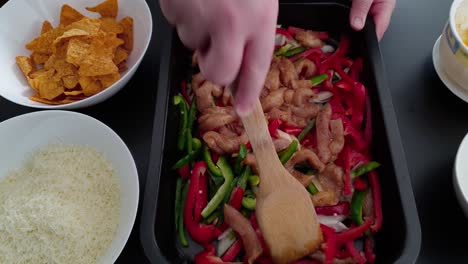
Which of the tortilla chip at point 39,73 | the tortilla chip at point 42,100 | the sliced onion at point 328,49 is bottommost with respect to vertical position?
the tortilla chip at point 42,100

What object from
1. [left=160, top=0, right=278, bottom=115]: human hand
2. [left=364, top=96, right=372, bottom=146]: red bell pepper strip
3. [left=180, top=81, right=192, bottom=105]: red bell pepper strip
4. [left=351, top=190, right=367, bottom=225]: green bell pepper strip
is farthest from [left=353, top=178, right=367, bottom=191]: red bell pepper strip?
[left=160, top=0, right=278, bottom=115]: human hand

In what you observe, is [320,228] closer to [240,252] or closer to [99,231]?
[240,252]

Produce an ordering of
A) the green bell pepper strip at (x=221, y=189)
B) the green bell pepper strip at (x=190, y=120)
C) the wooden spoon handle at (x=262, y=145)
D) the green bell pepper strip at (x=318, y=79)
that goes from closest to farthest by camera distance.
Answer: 1. the wooden spoon handle at (x=262, y=145)
2. the green bell pepper strip at (x=221, y=189)
3. the green bell pepper strip at (x=190, y=120)
4. the green bell pepper strip at (x=318, y=79)

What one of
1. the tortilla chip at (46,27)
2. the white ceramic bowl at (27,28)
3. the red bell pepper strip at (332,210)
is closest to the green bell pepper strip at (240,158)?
the red bell pepper strip at (332,210)

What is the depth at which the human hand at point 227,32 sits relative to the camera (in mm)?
541

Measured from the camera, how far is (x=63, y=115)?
4.24ft

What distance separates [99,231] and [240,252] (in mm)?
374

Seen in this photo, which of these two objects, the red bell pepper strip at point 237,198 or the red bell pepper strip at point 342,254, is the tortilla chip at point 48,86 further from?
the red bell pepper strip at point 342,254

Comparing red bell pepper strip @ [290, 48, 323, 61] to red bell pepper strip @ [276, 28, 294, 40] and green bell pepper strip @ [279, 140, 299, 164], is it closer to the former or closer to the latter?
red bell pepper strip @ [276, 28, 294, 40]

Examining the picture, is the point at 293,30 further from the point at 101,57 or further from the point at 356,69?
the point at 101,57

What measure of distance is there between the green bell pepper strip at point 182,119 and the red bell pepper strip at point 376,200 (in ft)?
1.79

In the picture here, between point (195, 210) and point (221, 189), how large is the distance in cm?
9

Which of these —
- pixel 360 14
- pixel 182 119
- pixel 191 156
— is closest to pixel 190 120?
pixel 182 119

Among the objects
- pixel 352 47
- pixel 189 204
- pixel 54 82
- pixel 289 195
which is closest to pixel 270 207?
pixel 289 195
